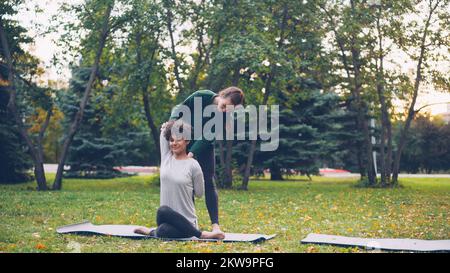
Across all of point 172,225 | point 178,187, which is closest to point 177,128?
point 178,187

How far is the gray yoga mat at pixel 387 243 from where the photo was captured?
5266 mm

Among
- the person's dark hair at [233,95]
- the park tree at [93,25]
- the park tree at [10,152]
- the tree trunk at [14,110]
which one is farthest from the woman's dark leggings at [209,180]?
the park tree at [10,152]

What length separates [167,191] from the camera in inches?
225

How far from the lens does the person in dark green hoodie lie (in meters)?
6.11

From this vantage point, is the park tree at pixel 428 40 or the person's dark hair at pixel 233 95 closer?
the person's dark hair at pixel 233 95

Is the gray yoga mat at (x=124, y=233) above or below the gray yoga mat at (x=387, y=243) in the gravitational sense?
above

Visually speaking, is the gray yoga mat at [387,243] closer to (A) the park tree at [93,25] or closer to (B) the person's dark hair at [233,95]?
(B) the person's dark hair at [233,95]

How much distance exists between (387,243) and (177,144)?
252 centimetres

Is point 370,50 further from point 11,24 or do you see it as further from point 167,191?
point 167,191

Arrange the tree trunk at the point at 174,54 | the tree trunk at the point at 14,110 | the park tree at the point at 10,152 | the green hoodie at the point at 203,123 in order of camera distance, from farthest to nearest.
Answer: the park tree at the point at 10,152, the tree trunk at the point at 174,54, the tree trunk at the point at 14,110, the green hoodie at the point at 203,123

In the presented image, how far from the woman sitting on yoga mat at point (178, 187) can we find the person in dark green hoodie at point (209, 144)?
0.26 m

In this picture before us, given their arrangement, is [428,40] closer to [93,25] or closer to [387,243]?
[93,25]

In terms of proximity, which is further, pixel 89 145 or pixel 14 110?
pixel 89 145

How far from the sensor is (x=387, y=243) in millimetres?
5605
